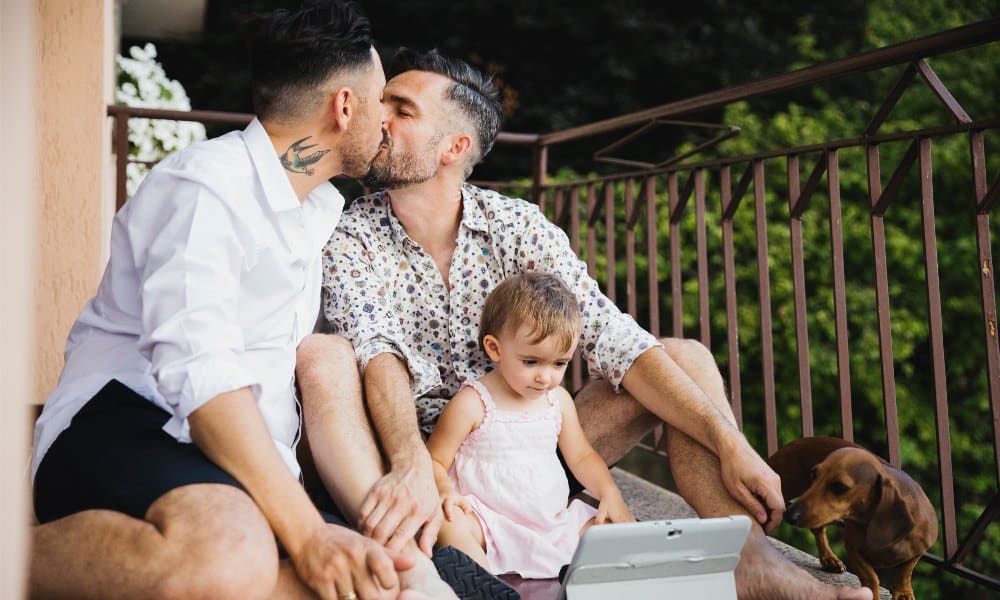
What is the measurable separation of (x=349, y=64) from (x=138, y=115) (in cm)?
150

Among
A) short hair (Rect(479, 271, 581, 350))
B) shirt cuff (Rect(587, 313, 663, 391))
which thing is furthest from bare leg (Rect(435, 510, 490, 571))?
shirt cuff (Rect(587, 313, 663, 391))

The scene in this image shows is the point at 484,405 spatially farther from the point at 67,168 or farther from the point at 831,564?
the point at 67,168

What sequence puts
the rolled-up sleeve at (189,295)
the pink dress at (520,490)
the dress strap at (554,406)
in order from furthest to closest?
the dress strap at (554,406)
the pink dress at (520,490)
the rolled-up sleeve at (189,295)

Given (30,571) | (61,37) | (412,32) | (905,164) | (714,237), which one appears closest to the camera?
(30,571)

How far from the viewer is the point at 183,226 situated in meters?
1.58

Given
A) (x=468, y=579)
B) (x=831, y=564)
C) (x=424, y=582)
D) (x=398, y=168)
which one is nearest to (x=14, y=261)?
(x=424, y=582)

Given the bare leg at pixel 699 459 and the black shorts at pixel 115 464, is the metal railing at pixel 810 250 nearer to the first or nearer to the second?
the bare leg at pixel 699 459

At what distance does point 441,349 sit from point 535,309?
43 centimetres

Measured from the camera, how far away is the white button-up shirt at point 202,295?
1.50m

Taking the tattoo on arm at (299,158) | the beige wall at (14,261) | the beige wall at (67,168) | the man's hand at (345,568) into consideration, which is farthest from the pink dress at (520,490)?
the beige wall at (67,168)

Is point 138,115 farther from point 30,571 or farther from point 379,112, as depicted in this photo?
point 30,571

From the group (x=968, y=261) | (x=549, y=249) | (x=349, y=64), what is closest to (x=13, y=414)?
(x=349, y=64)

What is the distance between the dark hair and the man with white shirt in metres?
0.55

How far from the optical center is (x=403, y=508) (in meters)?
1.75
